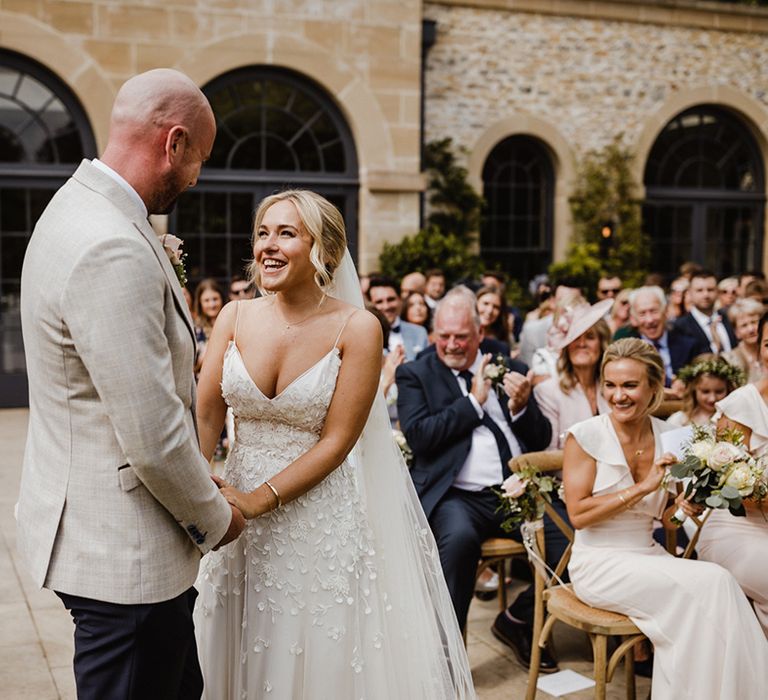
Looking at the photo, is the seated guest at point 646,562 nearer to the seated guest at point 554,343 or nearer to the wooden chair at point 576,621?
the wooden chair at point 576,621

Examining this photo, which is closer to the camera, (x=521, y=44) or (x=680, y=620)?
(x=680, y=620)

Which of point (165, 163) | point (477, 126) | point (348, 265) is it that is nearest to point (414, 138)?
point (477, 126)

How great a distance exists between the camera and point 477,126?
13594 mm

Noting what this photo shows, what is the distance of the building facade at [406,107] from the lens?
1103 centimetres

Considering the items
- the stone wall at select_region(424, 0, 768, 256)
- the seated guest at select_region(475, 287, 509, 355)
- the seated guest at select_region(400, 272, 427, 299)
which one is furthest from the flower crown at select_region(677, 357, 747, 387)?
the stone wall at select_region(424, 0, 768, 256)

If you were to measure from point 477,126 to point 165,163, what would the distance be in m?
11.9

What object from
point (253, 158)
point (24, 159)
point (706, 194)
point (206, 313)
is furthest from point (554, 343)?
point (706, 194)

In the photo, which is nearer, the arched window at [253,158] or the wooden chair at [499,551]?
the wooden chair at [499,551]

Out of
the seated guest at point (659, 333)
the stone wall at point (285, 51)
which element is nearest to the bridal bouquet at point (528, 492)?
the seated guest at point (659, 333)

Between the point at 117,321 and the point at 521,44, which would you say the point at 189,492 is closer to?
the point at 117,321

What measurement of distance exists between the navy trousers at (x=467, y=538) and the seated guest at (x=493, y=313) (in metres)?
2.91

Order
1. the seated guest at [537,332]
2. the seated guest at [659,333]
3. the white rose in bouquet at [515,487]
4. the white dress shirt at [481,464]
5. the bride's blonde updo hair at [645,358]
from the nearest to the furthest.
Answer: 1. the bride's blonde updo hair at [645,358]
2. the white rose in bouquet at [515,487]
3. the white dress shirt at [481,464]
4. the seated guest at [659,333]
5. the seated guest at [537,332]

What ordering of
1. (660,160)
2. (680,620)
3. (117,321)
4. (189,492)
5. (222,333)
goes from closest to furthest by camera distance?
(117,321) → (189,492) → (222,333) → (680,620) → (660,160)

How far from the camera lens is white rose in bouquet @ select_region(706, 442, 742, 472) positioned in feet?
11.3
